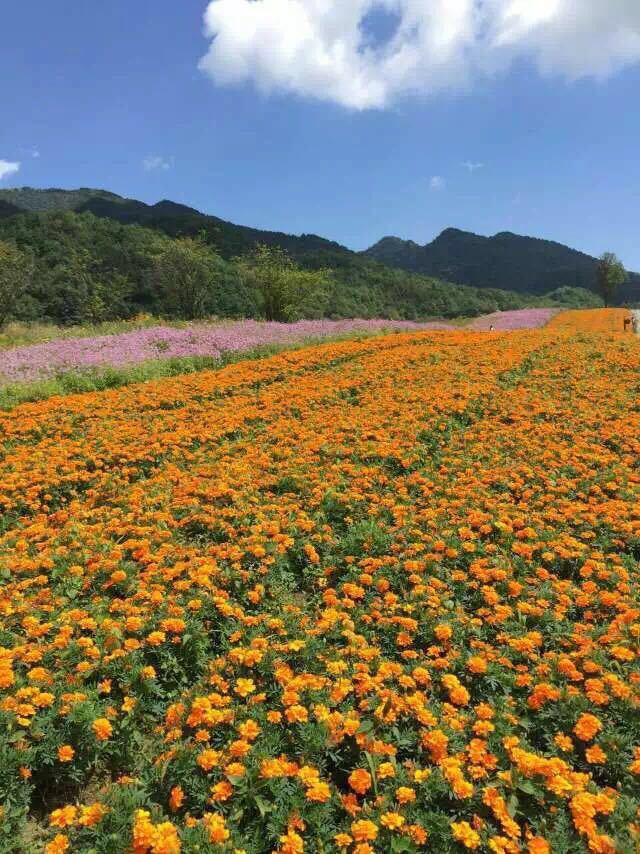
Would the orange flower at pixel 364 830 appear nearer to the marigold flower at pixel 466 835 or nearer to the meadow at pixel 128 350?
the marigold flower at pixel 466 835

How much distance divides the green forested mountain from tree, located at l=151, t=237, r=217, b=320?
0.06 m

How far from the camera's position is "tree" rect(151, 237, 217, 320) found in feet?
105

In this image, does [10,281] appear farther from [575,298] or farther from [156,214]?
Result: [575,298]

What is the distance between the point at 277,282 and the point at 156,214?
61.7m

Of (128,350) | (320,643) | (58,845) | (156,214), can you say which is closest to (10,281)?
(128,350)

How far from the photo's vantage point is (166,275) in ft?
108

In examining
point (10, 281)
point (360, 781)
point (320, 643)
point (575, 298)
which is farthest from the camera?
A: point (575, 298)

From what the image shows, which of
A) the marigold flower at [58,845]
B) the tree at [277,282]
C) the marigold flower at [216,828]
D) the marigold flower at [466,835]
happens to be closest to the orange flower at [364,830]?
the marigold flower at [466,835]

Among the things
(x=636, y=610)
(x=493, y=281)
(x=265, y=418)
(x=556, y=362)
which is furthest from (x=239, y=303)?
(x=493, y=281)

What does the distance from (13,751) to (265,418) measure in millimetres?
7636

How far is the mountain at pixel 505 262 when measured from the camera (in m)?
145

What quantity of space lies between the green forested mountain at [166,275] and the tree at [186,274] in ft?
0.20

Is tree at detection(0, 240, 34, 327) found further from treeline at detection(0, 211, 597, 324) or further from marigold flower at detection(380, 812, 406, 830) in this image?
marigold flower at detection(380, 812, 406, 830)

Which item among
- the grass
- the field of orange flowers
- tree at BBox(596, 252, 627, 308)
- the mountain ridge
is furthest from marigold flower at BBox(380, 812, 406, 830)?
tree at BBox(596, 252, 627, 308)
